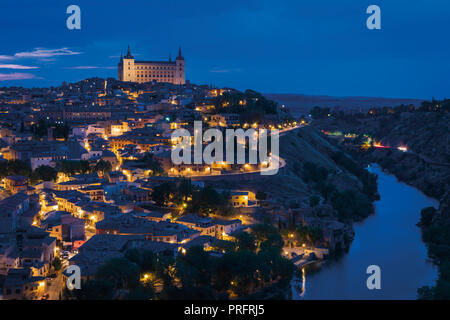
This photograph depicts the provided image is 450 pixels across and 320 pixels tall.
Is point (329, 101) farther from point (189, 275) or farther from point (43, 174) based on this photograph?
point (189, 275)

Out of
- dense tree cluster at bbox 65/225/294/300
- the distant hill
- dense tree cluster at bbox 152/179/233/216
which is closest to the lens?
dense tree cluster at bbox 65/225/294/300

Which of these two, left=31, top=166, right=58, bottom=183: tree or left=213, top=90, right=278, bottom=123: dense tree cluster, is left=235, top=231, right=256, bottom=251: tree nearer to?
left=31, top=166, right=58, bottom=183: tree

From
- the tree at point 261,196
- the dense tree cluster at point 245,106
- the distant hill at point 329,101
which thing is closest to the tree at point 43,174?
the tree at point 261,196

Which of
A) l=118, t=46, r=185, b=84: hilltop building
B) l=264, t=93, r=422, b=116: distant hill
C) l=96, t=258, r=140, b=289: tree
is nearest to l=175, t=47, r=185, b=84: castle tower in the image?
l=118, t=46, r=185, b=84: hilltop building

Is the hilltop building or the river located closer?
the river
